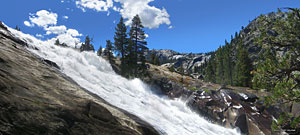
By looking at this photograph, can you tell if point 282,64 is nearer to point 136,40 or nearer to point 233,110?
point 233,110

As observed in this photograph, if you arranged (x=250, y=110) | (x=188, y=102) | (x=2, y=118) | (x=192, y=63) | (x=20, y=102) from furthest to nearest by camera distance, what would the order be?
1. (x=192, y=63)
2. (x=188, y=102)
3. (x=250, y=110)
4. (x=20, y=102)
5. (x=2, y=118)

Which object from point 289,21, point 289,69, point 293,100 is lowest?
point 293,100

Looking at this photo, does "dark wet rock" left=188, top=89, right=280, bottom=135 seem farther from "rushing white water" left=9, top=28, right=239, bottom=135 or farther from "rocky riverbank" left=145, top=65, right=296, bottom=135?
"rushing white water" left=9, top=28, right=239, bottom=135

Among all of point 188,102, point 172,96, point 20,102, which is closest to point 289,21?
point 20,102

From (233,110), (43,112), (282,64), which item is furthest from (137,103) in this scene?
(233,110)

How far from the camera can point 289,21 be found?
6.34 metres

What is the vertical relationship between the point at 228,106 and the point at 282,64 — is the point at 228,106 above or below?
below

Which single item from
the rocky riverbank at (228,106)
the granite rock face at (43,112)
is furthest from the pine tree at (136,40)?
the granite rock face at (43,112)

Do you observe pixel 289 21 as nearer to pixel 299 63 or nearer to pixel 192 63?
pixel 299 63

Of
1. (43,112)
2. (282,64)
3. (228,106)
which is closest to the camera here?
(43,112)

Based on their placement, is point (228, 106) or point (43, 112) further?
point (228, 106)

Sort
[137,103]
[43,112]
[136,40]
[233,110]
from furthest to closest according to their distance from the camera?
[136,40]
[233,110]
[137,103]
[43,112]

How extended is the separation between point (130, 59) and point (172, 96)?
13216 millimetres

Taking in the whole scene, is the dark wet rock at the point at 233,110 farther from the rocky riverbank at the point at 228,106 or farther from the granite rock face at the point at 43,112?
the granite rock face at the point at 43,112
